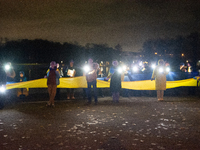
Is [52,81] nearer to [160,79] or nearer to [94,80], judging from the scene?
[94,80]

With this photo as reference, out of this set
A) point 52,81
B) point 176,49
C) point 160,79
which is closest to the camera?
point 52,81

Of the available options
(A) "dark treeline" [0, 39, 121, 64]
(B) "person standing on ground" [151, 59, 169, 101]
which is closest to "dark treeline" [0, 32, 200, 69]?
(A) "dark treeline" [0, 39, 121, 64]

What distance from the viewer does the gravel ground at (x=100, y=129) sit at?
571 centimetres

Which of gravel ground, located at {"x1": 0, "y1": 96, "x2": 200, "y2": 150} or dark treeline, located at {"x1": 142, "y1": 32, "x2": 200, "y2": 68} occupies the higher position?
dark treeline, located at {"x1": 142, "y1": 32, "x2": 200, "y2": 68}

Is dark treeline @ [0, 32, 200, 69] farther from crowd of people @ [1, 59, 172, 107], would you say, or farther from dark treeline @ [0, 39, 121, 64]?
crowd of people @ [1, 59, 172, 107]

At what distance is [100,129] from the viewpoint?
23.5 ft

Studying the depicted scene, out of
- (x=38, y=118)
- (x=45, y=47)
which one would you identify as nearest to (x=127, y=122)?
(x=38, y=118)

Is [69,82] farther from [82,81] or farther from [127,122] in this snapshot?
[127,122]

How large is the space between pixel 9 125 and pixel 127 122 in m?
3.38

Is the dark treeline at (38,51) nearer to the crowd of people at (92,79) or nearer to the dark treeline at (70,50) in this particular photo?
the dark treeline at (70,50)

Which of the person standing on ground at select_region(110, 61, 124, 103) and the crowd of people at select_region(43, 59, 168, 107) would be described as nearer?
the crowd of people at select_region(43, 59, 168, 107)

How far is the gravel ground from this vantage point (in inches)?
225

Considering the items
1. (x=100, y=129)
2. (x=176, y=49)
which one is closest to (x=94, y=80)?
(x=100, y=129)

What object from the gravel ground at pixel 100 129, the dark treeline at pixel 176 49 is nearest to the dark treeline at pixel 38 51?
the dark treeline at pixel 176 49
